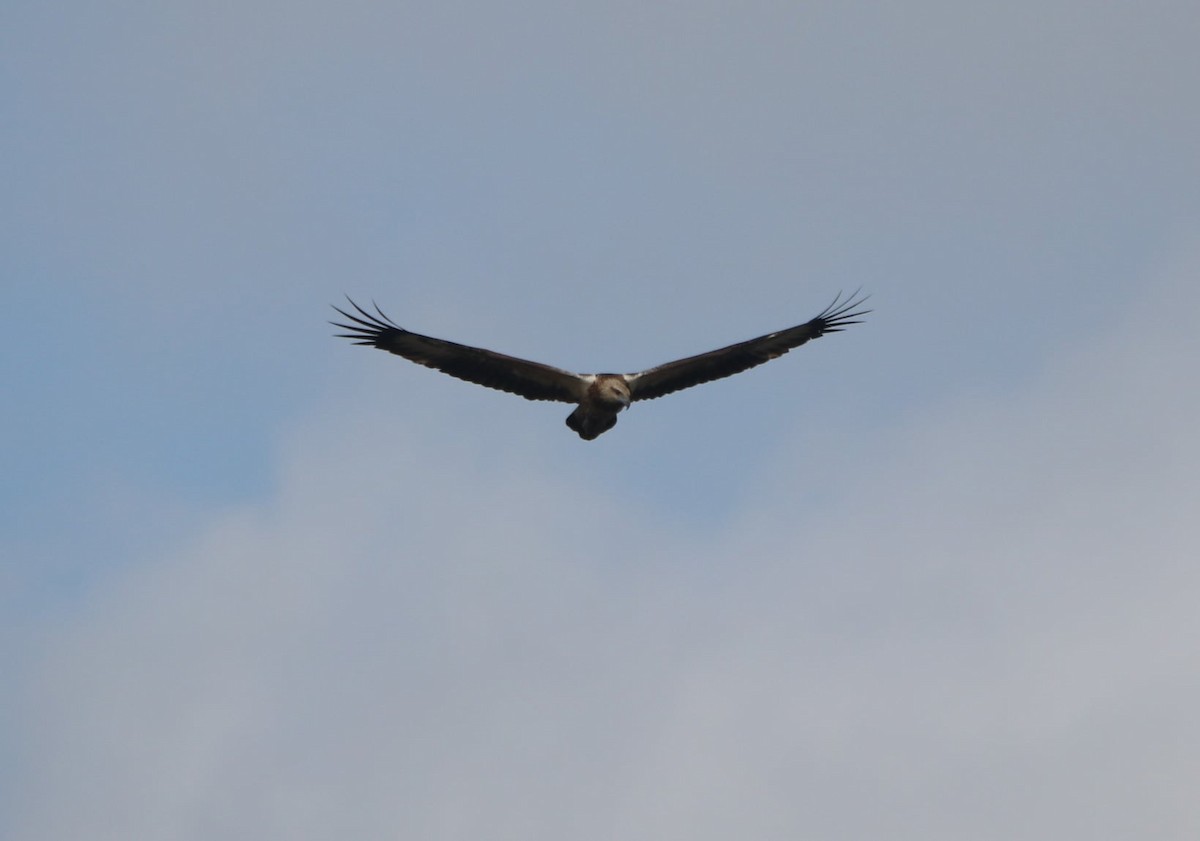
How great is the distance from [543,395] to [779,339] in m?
3.29

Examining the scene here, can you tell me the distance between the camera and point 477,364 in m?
21.3

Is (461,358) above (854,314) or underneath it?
underneath

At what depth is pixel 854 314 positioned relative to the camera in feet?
74.2

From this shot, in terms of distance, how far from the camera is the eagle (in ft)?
68.4

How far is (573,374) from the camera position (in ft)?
69.5

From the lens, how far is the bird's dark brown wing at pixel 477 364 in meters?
20.8

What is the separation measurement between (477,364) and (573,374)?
1.22 metres

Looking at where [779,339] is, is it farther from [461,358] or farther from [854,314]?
[461,358]

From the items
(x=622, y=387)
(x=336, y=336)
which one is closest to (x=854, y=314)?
(x=622, y=387)

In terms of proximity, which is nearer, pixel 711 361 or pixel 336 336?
pixel 336 336

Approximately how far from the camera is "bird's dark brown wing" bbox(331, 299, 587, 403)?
68.1 feet

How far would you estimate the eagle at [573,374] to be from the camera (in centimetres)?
2086

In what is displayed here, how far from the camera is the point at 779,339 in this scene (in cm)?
2244

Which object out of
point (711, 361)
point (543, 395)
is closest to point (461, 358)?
point (543, 395)
